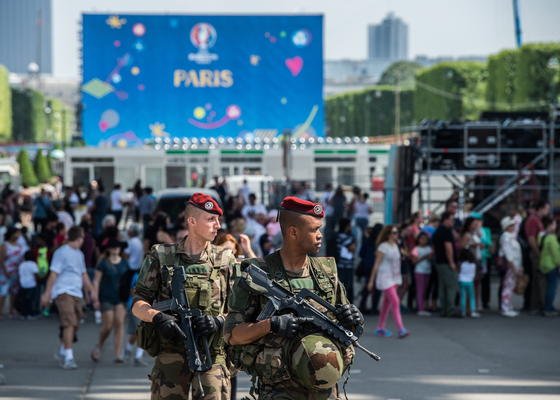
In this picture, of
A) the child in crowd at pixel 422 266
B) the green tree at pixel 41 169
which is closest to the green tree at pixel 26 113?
the green tree at pixel 41 169

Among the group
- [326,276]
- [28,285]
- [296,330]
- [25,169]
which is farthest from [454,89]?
[296,330]

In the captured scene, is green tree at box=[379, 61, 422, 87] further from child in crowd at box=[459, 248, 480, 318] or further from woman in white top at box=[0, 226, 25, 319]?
woman in white top at box=[0, 226, 25, 319]

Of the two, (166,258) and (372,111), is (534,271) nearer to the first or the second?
(166,258)

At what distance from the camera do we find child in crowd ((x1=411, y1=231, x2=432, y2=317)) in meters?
18.6

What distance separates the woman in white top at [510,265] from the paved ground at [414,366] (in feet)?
2.61

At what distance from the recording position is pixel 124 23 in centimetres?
4784

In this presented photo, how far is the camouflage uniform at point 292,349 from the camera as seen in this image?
6.39 meters

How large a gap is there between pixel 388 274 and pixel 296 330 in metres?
9.81

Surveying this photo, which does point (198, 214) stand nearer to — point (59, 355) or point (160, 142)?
point (59, 355)

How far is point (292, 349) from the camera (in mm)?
6465

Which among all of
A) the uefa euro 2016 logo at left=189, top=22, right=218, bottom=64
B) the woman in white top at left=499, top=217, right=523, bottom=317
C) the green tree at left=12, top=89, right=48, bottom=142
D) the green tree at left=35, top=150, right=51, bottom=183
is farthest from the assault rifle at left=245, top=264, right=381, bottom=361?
the green tree at left=12, top=89, right=48, bottom=142

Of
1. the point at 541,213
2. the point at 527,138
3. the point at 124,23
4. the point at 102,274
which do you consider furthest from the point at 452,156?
the point at 124,23

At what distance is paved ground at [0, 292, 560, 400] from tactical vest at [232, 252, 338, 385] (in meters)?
5.45

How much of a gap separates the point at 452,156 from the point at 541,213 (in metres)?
6.97
